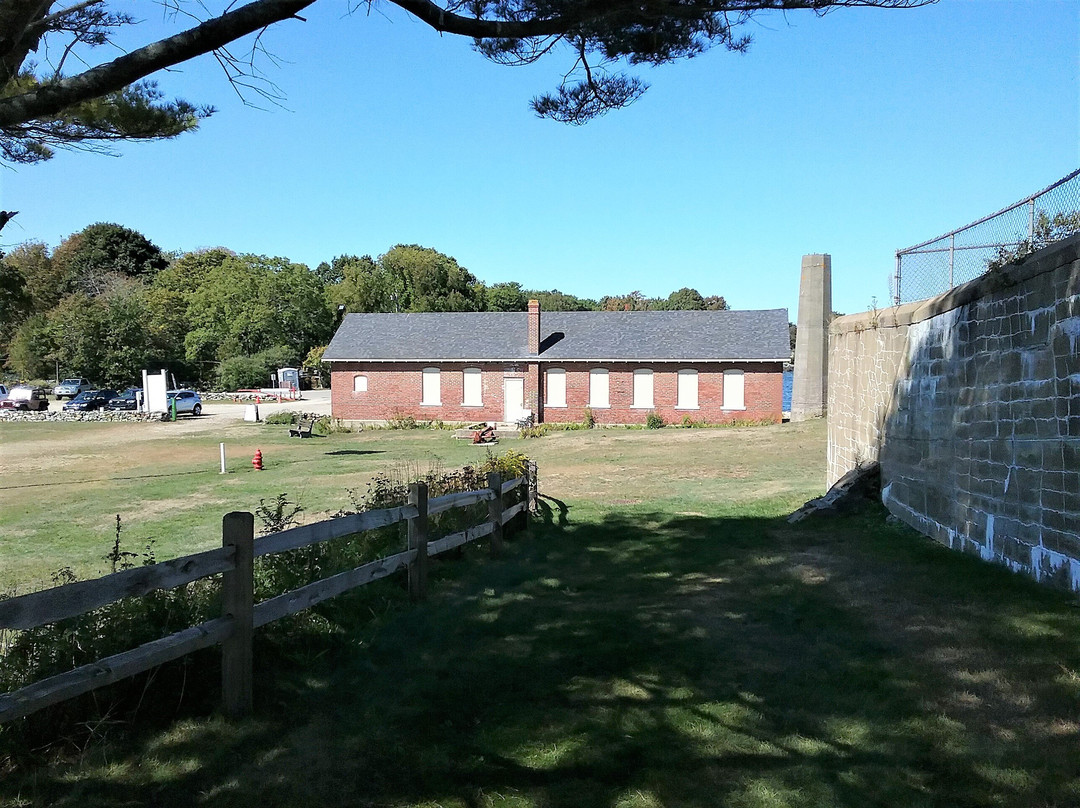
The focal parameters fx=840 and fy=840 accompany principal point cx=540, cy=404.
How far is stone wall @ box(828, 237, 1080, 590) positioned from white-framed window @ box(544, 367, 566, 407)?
1168 inches

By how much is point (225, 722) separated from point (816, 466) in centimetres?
1906

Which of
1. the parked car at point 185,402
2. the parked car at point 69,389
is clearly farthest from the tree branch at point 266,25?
the parked car at point 69,389

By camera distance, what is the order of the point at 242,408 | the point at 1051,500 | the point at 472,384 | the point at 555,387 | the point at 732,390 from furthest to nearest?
1. the point at 242,408
2. the point at 472,384
3. the point at 555,387
4. the point at 732,390
5. the point at 1051,500

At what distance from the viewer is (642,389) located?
4097 cm

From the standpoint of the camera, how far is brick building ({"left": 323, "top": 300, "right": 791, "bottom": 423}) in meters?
40.0

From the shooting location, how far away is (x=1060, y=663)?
5156mm

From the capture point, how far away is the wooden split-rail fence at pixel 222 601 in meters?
3.67

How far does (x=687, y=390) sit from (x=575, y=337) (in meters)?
6.43

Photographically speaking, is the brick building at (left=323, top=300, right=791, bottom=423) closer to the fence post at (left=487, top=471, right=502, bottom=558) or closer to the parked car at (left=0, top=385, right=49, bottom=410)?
the parked car at (left=0, top=385, right=49, bottom=410)

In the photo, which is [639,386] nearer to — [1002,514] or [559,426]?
[559,426]

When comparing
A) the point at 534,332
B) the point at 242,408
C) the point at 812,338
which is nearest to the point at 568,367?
the point at 534,332

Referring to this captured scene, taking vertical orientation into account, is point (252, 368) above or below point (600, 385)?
above

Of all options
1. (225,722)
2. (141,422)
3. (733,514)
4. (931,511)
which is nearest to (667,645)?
(225,722)

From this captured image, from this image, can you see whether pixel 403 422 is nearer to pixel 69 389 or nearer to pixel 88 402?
pixel 88 402
